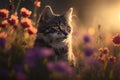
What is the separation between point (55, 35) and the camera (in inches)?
226

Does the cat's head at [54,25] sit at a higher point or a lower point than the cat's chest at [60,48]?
higher

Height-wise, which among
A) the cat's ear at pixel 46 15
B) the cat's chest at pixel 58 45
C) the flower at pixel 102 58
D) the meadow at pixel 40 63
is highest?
the cat's ear at pixel 46 15

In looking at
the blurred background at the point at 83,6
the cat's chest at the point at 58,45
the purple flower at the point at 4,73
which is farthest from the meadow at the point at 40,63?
the blurred background at the point at 83,6

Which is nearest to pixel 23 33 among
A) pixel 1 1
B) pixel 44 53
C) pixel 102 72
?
pixel 102 72

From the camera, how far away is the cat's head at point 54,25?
575 centimetres

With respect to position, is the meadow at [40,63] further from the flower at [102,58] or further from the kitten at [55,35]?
the kitten at [55,35]

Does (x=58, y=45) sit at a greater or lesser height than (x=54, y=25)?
lesser

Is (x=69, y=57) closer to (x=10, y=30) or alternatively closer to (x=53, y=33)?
(x=53, y=33)

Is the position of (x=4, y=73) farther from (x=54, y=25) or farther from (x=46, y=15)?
(x=46, y=15)

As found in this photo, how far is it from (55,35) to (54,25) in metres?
0.23

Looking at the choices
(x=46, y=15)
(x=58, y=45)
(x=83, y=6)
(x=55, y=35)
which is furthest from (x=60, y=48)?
(x=83, y=6)

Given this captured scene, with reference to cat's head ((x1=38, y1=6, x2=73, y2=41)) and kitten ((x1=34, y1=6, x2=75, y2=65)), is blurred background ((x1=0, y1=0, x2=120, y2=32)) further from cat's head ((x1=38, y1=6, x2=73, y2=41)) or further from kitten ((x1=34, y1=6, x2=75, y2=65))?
kitten ((x1=34, y1=6, x2=75, y2=65))

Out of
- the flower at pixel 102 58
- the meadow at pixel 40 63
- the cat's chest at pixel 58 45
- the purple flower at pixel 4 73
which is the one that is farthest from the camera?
the cat's chest at pixel 58 45

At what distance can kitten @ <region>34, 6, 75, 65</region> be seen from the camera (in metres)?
5.77
